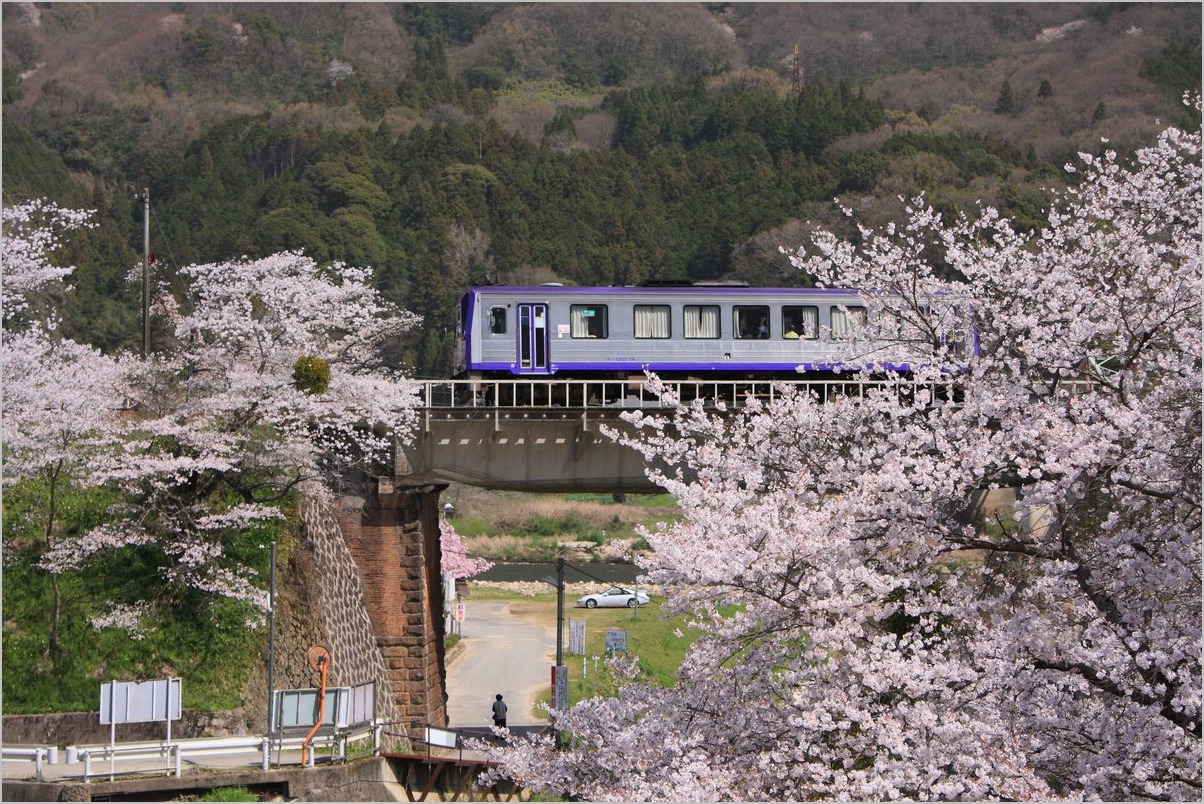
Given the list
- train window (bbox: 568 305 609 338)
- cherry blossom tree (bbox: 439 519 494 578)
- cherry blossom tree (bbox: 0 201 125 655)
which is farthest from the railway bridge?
cherry blossom tree (bbox: 439 519 494 578)

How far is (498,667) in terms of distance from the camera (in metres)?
41.4

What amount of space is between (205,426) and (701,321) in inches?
451

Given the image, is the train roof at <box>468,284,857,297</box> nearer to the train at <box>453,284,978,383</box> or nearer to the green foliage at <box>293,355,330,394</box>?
the train at <box>453,284,978,383</box>

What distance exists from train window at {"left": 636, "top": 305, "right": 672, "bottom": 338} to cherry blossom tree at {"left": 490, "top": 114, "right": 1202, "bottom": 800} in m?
16.2

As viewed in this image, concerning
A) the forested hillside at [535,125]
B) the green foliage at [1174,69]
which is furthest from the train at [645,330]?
the green foliage at [1174,69]

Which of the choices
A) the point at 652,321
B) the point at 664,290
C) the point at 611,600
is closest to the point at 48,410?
the point at 652,321

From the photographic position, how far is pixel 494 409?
2855 centimetres

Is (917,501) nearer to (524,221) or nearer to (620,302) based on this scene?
(620,302)

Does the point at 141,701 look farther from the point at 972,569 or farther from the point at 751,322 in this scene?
the point at 751,322

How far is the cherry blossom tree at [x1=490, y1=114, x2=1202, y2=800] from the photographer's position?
12.4 meters

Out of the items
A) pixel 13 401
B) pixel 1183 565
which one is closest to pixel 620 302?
pixel 13 401

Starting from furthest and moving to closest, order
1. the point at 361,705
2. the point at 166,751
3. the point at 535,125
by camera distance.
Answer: the point at 535,125 → the point at 361,705 → the point at 166,751

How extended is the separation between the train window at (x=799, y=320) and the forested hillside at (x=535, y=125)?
3675cm

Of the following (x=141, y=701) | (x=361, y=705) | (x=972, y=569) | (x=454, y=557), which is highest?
(x=972, y=569)
